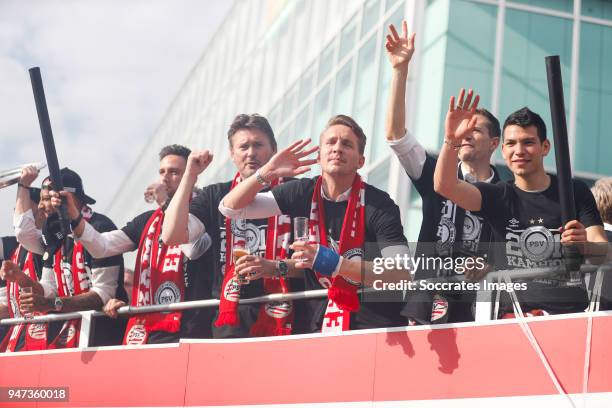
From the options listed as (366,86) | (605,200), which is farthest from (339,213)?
(366,86)

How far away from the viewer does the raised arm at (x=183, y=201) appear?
19.9ft

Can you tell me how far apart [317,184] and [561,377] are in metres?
1.82

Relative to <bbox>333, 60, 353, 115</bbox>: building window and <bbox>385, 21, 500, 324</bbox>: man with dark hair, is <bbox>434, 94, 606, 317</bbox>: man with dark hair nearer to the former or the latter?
<bbox>385, 21, 500, 324</bbox>: man with dark hair

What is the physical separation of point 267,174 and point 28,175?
2.96 m

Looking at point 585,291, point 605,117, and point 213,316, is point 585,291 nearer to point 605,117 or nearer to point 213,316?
point 213,316

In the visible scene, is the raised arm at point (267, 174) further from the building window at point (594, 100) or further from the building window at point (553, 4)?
the building window at point (553, 4)

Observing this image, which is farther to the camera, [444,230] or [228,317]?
[228,317]

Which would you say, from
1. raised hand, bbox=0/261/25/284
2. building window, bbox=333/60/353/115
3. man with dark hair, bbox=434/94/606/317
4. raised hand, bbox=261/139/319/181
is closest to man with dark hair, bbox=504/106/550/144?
man with dark hair, bbox=434/94/606/317

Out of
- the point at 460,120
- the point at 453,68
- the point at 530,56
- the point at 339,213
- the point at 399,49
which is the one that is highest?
the point at 530,56

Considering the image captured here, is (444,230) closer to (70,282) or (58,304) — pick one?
(58,304)

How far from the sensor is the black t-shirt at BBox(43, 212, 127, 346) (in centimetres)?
690

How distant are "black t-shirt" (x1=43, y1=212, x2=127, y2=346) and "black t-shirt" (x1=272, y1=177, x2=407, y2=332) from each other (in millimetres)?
1741

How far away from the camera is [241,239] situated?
6.25 m

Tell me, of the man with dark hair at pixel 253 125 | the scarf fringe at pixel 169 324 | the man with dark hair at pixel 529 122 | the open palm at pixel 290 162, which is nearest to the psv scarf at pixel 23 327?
the scarf fringe at pixel 169 324
